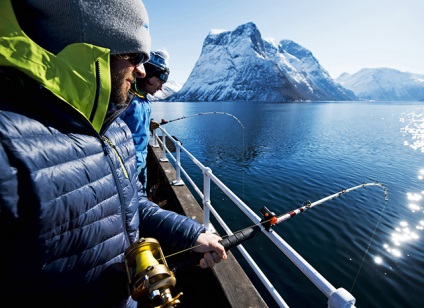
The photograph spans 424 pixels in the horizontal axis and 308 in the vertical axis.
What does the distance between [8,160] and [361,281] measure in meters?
9.57

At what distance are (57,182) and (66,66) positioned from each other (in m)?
0.60

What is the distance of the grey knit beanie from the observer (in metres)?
1.11

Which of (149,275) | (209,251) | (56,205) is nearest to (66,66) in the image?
(56,205)

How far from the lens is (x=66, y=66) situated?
1105mm

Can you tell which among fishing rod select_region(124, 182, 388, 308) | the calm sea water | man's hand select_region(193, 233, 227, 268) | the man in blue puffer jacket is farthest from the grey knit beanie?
the calm sea water

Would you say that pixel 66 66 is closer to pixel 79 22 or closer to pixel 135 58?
pixel 79 22

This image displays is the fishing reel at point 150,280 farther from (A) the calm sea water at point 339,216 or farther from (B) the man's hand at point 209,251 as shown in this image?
(A) the calm sea water at point 339,216

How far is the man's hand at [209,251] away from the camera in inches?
70.6

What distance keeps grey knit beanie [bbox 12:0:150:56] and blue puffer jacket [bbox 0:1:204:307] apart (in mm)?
105

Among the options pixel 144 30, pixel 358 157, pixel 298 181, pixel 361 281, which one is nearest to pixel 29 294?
pixel 144 30

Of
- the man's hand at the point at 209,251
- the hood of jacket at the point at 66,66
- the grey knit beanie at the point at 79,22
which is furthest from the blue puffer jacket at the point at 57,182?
the man's hand at the point at 209,251

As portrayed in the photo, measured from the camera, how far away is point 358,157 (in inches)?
821

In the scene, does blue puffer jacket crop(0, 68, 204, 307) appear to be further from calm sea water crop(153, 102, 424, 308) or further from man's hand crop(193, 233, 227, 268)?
calm sea water crop(153, 102, 424, 308)

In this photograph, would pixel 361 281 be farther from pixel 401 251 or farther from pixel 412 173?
pixel 412 173
